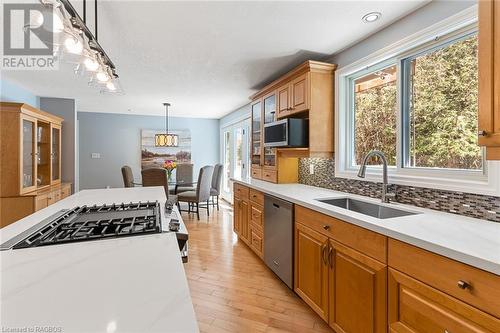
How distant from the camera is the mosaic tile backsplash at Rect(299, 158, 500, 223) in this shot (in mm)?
1468

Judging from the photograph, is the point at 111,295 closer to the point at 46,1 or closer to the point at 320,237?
the point at 46,1

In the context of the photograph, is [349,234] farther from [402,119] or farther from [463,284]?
[402,119]

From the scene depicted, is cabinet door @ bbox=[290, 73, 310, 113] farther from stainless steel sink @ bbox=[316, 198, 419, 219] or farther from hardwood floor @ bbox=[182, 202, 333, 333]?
hardwood floor @ bbox=[182, 202, 333, 333]

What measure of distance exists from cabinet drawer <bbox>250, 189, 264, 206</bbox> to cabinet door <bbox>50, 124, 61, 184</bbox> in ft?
11.0

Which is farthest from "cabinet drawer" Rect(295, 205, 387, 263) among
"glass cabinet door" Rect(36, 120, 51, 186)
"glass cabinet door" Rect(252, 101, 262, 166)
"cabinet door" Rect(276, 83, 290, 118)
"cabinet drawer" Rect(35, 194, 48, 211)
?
"glass cabinet door" Rect(36, 120, 51, 186)

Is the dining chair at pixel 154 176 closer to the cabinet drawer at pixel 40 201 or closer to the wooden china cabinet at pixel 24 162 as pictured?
the wooden china cabinet at pixel 24 162

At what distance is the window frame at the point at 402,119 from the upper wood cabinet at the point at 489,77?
1.44ft

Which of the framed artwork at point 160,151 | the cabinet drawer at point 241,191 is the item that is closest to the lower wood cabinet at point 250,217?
the cabinet drawer at point 241,191

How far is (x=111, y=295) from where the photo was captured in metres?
0.65

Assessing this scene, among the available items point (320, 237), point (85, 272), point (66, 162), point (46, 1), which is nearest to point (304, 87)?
point (320, 237)

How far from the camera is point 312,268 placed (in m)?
1.96

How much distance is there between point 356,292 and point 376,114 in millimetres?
1596

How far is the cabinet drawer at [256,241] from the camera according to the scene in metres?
2.92

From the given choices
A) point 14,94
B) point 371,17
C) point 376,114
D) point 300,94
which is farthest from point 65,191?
point 371,17
